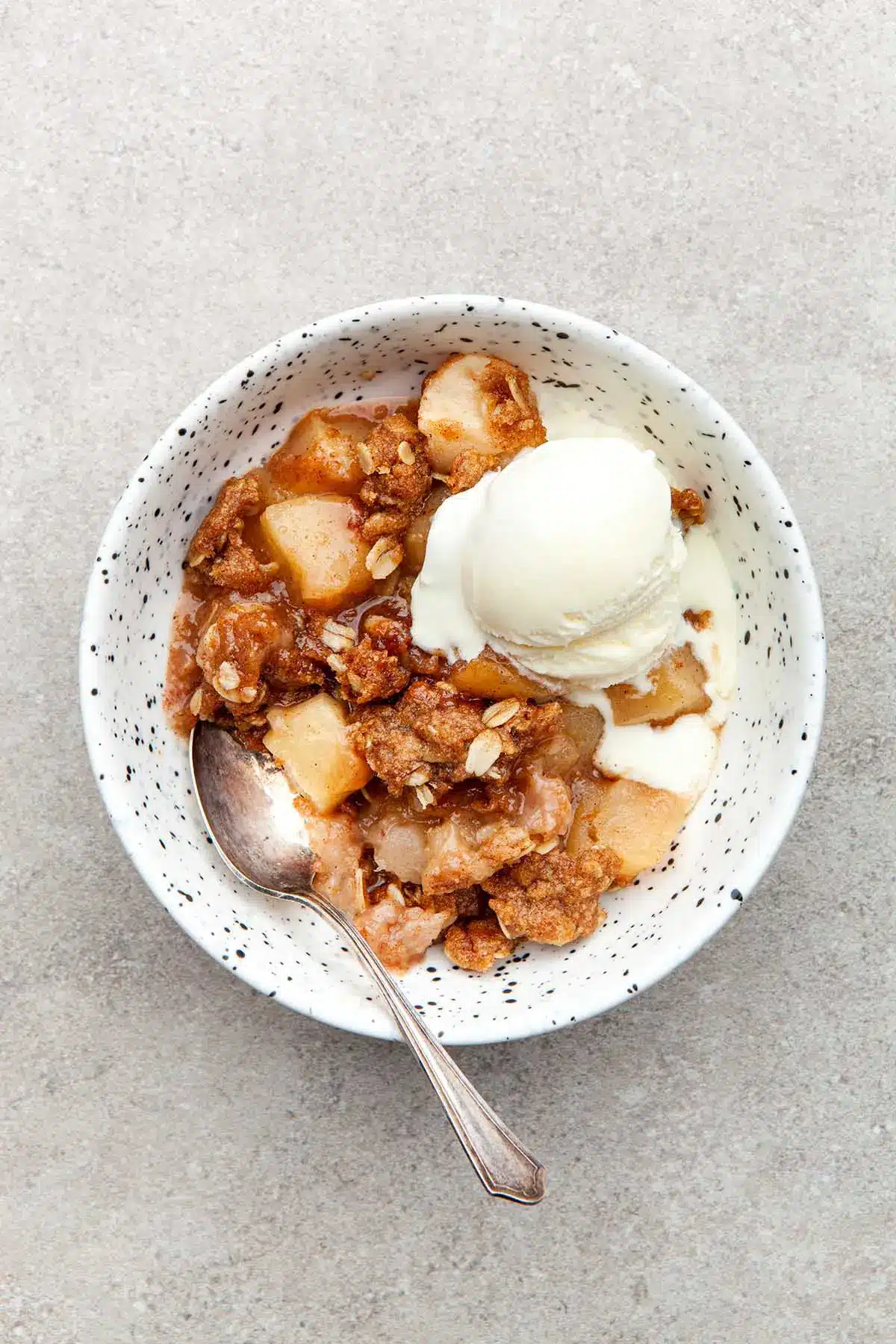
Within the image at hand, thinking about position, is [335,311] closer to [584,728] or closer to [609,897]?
[584,728]

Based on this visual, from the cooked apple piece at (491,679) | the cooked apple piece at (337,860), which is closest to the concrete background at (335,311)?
the cooked apple piece at (337,860)

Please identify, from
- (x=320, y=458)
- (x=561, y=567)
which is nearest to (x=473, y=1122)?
(x=561, y=567)

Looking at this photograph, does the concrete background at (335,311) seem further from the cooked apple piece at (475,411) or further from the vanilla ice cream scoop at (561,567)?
the vanilla ice cream scoop at (561,567)

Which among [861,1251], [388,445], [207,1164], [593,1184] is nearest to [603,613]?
[388,445]

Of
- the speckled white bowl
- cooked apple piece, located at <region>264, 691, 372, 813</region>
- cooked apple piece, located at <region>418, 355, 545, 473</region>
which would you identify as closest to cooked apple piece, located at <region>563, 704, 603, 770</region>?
the speckled white bowl

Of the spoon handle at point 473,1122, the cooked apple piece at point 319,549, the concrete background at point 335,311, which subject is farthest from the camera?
the concrete background at point 335,311

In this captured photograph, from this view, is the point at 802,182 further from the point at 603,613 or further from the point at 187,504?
the point at 187,504
